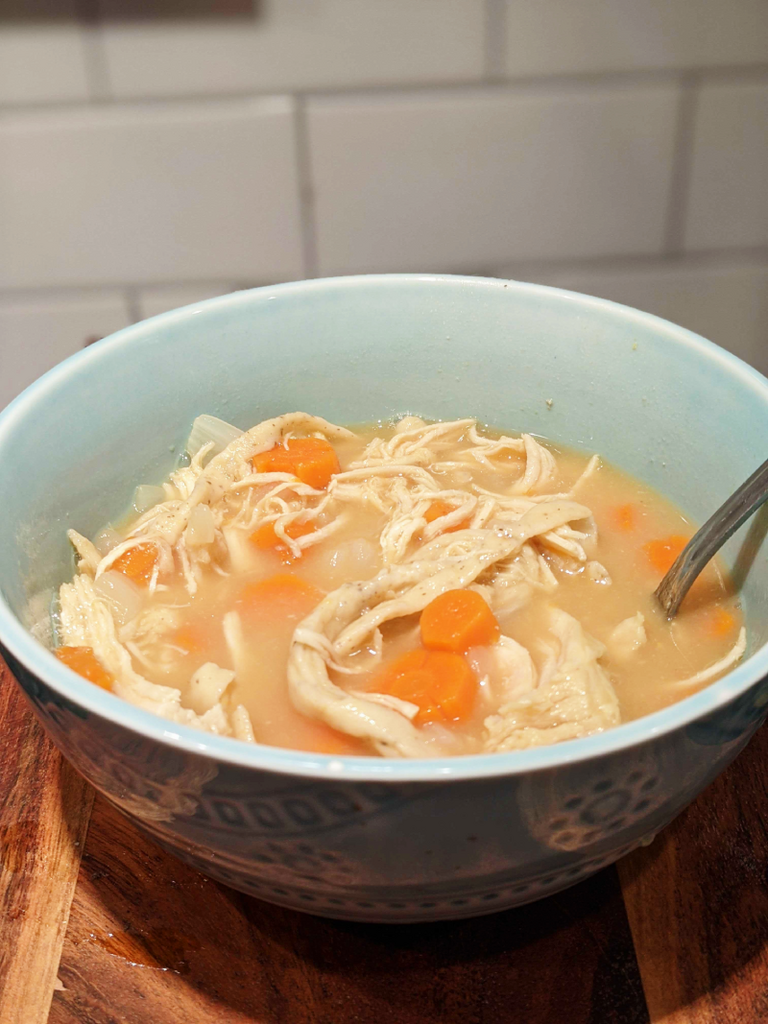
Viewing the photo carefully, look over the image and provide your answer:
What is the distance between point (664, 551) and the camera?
1387 mm

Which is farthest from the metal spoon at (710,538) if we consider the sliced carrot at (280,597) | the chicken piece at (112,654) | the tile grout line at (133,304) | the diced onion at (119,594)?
the tile grout line at (133,304)

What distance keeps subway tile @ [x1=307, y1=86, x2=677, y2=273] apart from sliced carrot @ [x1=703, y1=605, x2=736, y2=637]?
1371 millimetres

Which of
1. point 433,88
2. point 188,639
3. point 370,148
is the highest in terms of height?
point 433,88

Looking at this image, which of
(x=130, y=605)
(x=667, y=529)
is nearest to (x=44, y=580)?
(x=130, y=605)

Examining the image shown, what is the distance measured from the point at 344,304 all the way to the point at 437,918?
99 cm

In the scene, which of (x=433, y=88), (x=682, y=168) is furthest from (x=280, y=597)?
(x=682, y=168)

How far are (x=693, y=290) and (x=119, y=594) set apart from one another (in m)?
1.81

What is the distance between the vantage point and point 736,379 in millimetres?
1273

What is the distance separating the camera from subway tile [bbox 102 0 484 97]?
80.6 inches

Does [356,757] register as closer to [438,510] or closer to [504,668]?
[504,668]

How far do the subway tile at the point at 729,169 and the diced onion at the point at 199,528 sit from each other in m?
1.59

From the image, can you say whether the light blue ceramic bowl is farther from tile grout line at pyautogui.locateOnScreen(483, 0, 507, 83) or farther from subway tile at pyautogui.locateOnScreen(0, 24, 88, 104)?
subway tile at pyautogui.locateOnScreen(0, 24, 88, 104)

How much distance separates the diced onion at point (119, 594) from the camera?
51.3 inches

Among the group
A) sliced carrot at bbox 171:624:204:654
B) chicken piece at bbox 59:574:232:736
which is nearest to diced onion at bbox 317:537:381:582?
sliced carrot at bbox 171:624:204:654
